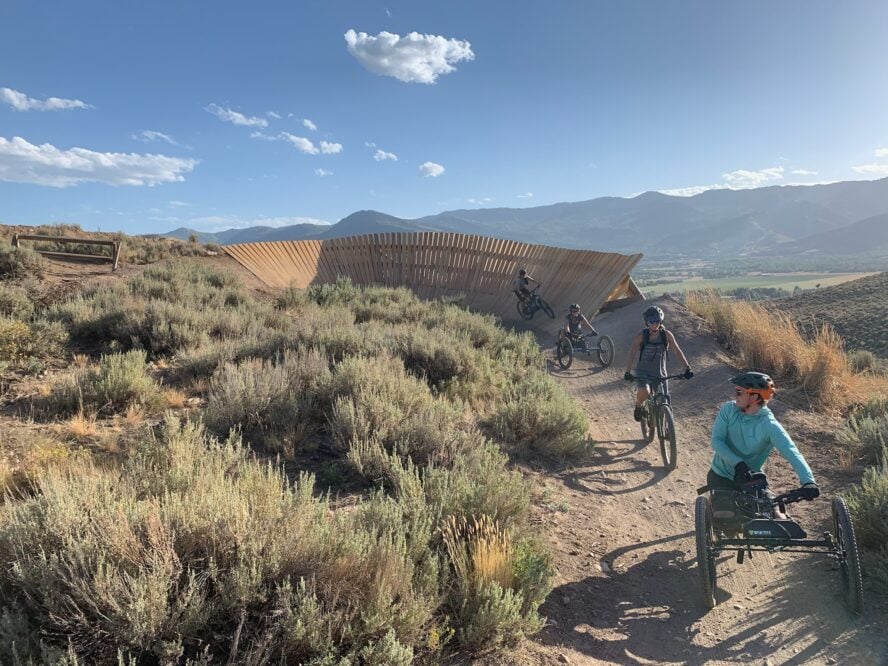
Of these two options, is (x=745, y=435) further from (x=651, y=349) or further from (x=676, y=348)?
(x=651, y=349)

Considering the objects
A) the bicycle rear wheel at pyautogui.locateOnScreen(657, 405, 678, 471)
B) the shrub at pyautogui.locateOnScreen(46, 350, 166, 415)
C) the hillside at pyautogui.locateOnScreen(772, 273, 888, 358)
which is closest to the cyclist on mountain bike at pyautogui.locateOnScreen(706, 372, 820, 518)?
the bicycle rear wheel at pyautogui.locateOnScreen(657, 405, 678, 471)

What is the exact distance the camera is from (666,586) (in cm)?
362

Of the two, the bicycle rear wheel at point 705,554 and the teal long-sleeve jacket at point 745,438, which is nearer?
the bicycle rear wheel at point 705,554

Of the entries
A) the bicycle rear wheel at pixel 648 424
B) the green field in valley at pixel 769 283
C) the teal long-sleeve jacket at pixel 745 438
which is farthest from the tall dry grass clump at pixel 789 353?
the green field in valley at pixel 769 283

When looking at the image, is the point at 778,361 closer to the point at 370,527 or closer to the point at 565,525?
the point at 565,525

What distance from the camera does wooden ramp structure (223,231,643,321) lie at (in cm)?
1453

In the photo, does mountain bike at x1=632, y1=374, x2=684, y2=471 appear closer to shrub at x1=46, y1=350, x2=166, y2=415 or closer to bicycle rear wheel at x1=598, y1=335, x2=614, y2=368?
bicycle rear wheel at x1=598, y1=335, x2=614, y2=368

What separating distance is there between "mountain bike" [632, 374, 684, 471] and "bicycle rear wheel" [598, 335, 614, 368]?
410cm

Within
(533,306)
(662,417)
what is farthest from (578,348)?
(662,417)

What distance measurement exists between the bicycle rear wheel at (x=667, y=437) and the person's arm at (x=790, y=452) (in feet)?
7.39

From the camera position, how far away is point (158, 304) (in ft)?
27.2

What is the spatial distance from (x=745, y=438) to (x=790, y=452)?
0.35 meters

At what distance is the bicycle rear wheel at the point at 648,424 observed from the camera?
6121 millimetres

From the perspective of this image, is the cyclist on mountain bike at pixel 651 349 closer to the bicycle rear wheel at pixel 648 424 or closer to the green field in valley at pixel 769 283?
the bicycle rear wheel at pixel 648 424
